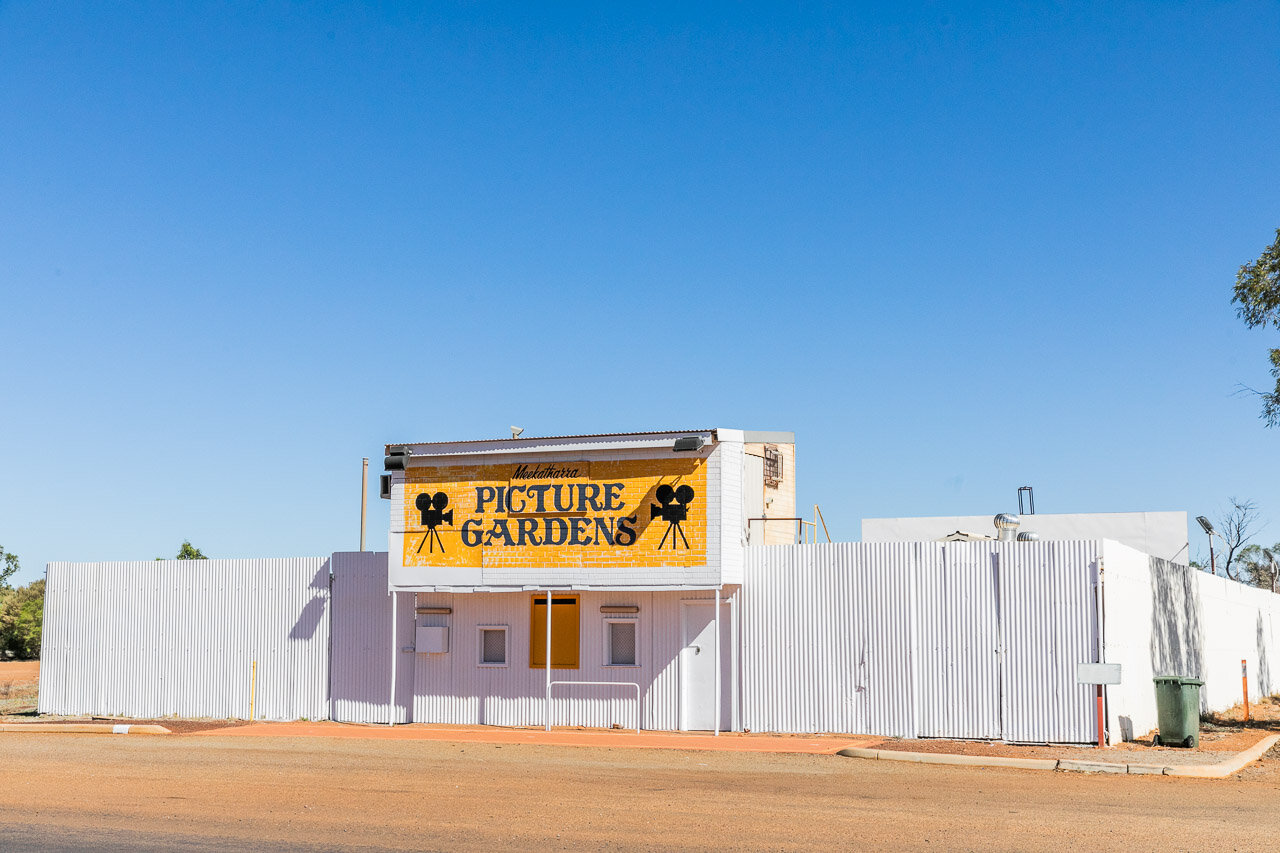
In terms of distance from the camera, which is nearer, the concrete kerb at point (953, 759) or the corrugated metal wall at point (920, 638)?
the concrete kerb at point (953, 759)

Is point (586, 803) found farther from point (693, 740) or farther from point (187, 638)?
point (187, 638)

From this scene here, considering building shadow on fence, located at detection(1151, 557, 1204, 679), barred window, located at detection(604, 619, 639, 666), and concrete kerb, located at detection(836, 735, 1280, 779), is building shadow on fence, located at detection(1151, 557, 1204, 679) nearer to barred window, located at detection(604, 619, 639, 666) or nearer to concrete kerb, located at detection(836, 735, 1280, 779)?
concrete kerb, located at detection(836, 735, 1280, 779)

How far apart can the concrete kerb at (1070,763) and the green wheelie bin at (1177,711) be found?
968mm

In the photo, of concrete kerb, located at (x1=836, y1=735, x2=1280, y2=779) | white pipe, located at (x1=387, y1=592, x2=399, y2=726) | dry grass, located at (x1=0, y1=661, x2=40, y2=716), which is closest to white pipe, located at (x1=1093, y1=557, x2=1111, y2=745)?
concrete kerb, located at (x1=836, y1=735, x2=1280, y2=779)

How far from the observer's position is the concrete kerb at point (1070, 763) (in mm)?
16094

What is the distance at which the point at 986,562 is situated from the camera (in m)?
20.6

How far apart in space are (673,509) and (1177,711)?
827 cm

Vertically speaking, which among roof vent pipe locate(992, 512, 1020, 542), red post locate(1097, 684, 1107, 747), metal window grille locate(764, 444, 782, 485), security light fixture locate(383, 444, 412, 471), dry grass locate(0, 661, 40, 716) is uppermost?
metal window grille locate(764, 444, 782, 485)

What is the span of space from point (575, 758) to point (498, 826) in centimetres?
642

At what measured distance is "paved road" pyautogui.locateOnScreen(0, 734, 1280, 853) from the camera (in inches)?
426

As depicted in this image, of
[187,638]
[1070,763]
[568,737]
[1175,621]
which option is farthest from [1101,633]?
[187,638]

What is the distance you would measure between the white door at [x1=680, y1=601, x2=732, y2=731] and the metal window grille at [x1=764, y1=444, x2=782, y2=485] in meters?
18.1

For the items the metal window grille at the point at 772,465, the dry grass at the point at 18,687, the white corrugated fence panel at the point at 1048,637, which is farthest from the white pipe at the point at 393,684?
the metal window grille at the point at 772,465

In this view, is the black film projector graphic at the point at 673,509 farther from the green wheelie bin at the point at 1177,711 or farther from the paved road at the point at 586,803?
the green wheelie bin at the point at 1177,711
